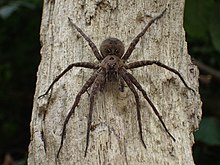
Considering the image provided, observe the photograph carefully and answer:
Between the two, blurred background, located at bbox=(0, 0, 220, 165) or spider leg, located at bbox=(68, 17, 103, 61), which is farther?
blurred background, located at bbox=(0, 0, 220, 165)

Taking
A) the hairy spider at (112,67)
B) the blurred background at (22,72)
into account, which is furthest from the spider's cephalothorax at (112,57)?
the blurred background at (22,72)

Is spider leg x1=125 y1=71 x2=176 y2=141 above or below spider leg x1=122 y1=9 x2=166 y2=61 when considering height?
below

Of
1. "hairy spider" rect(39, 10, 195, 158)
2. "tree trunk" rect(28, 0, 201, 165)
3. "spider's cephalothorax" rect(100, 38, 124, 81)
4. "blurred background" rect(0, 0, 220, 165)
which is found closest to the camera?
"tree trunk" rect(28, 0, 201, 165)

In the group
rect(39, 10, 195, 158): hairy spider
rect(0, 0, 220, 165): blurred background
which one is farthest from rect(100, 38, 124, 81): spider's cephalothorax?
rect(0, 0, 220, 165): blurred background

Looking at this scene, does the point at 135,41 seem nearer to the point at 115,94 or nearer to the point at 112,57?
the point at 112,57

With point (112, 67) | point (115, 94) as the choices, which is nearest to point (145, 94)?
point (115, 94)

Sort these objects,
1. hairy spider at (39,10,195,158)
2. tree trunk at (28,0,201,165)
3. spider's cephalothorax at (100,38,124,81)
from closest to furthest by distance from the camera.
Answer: tree trunk at (28,0,201,165) → hairy spider at (39,10,195,158) → spider's cephalothorax at (100,38,124,81)

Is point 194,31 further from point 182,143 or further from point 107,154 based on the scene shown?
point 107,154

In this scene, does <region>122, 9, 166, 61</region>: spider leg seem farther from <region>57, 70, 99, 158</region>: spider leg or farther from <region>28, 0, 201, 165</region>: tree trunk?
<region>57, 70, 99, 158</region>: spider leg

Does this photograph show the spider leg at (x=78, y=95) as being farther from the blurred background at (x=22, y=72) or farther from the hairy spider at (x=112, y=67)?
the blurred background at (x=22, y=72)

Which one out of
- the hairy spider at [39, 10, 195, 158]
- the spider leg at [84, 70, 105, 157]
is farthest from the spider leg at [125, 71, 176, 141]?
Result: the spider leg at [84, 70, 105, 157]
